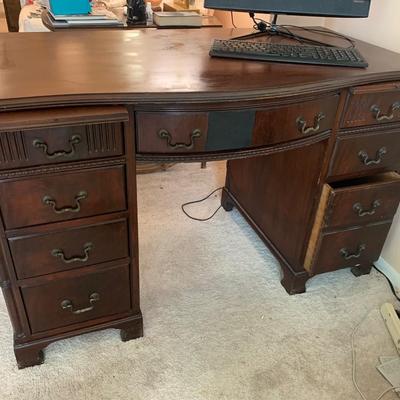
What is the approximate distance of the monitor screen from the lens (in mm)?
1225

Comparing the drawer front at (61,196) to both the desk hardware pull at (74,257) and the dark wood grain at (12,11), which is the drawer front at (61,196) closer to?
the desk hardware pull at (74,257)

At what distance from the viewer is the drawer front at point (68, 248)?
0.99 metres

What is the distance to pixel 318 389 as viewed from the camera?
1183mm

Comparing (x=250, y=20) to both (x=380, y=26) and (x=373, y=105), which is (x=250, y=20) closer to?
(x=380, y=26)

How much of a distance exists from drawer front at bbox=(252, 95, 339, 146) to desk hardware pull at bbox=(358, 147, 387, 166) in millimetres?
222

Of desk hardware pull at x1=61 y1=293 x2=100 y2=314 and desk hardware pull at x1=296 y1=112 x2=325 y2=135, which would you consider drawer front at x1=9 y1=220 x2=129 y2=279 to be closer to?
desk hardware pull at x1=61 y1=293 x2=100 y2=314

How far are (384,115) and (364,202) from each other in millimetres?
292

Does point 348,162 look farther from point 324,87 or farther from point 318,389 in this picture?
point 318,389

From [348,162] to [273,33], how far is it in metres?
0.54

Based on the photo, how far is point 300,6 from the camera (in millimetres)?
1239

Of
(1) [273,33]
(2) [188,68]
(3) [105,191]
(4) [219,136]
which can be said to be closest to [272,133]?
(4) [219,136]

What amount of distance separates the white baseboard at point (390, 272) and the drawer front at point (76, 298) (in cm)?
103

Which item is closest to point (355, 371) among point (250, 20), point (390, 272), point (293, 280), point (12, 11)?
point (293, 280)

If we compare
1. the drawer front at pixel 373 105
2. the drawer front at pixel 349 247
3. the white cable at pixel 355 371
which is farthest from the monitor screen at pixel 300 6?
the white cable at pixel 355 371
